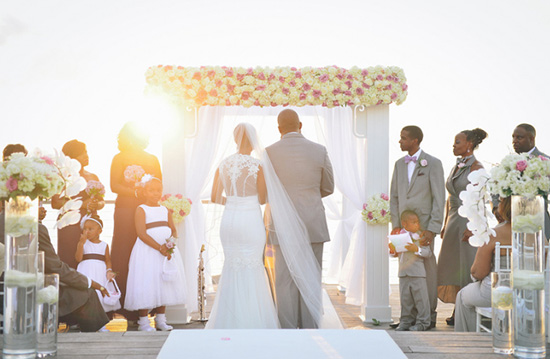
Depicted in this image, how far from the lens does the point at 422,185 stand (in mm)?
5926

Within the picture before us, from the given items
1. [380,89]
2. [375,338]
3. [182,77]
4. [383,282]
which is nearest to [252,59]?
[182,77]

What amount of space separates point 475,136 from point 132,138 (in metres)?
3.28

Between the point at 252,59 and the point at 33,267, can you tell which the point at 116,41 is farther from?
the point at 33,267

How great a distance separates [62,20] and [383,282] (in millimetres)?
5848

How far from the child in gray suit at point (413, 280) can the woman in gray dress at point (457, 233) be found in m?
0.31

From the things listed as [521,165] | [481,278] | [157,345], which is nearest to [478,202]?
[521,165]

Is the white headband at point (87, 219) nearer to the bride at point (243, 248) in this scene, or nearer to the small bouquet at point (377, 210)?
the bride at point (243, 248)

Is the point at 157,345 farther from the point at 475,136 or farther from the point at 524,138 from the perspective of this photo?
the point at 475,136

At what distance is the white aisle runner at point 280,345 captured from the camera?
244 cm

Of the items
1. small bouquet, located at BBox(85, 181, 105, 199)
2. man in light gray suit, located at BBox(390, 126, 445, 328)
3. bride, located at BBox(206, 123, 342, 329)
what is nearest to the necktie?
man in light gray suit, located at BBox(390, 126, 445, 328)

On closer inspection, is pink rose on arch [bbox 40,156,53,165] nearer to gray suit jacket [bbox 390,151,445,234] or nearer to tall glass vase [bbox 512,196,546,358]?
tall glass vase [bbox 512,196,546,358]

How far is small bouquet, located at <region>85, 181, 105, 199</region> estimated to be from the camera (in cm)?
561

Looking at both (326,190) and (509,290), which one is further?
(326,190)

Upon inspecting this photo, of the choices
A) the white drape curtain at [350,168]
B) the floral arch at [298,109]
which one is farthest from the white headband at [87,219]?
the white drape curtain at [350,168]
